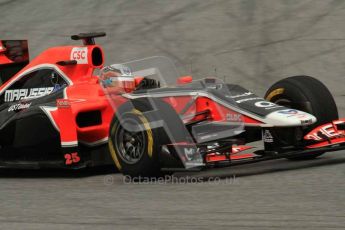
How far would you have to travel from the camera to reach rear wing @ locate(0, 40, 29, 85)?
9.26 m

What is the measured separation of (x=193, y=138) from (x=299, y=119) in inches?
40.5

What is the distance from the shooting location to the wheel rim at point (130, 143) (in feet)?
23.3

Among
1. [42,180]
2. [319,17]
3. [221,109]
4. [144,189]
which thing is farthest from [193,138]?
[319,17]

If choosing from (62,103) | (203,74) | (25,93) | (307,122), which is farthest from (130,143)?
(203,74)

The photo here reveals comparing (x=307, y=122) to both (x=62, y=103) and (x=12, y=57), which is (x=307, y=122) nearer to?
(x=62, y=103)

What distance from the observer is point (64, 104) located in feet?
25.5

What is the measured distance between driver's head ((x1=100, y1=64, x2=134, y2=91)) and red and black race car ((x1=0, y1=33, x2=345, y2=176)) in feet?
0.03

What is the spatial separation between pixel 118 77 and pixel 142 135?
1.24m

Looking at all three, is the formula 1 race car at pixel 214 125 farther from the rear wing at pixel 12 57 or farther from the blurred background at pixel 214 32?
the blurred background at pixel 214 32

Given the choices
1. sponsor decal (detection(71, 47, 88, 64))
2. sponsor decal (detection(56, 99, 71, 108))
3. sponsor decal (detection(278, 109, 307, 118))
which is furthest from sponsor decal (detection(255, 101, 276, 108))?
sponsor decal (detection(71, 47, 88, 64))

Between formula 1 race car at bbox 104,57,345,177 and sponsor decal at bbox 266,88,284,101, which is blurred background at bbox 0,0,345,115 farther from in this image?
formula 1 race car at bbox 104,57,345,177

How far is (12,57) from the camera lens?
9.34 m

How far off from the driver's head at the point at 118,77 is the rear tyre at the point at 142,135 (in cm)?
77

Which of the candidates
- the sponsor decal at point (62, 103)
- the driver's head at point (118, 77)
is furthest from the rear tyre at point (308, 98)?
the sponsor decal at point (62, 103)
